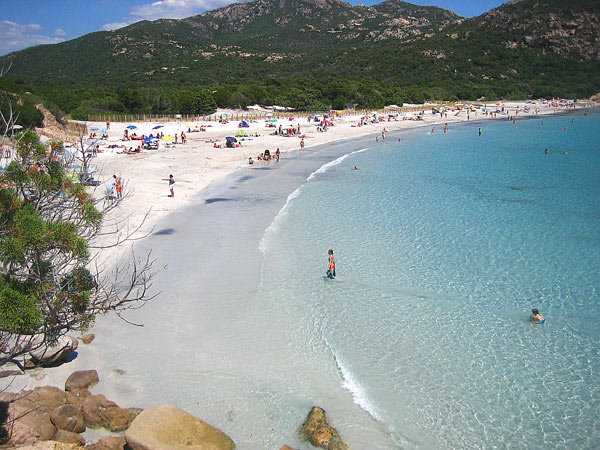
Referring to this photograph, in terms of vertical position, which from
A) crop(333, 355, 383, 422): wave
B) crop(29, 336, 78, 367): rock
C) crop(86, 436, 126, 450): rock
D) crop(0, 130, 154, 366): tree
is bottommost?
crop(333, 355, 383, 422): wave

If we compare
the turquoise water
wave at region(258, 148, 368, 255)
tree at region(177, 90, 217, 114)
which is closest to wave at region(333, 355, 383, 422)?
the turquoise water

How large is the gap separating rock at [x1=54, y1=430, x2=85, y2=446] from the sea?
1343mm

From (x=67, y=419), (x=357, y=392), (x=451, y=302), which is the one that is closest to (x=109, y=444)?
(x=67, y=419)

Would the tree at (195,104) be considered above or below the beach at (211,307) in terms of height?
above

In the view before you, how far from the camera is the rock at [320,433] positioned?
301 inches

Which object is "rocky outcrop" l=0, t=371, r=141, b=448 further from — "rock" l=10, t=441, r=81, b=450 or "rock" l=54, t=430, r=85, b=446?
"rock" l=10, t=441, r=81, b=450

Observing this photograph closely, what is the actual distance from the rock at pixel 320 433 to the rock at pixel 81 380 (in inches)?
161

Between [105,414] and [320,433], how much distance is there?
3.64 metres

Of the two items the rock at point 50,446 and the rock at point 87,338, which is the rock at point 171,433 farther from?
the rock at point 87,338

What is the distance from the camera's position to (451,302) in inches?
507

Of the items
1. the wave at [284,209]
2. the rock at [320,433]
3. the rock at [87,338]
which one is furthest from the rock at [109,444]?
the wave at [284,209]

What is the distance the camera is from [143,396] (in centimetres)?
869

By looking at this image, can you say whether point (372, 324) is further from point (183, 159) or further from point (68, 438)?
point (183, 159)

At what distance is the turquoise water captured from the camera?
8.70m
